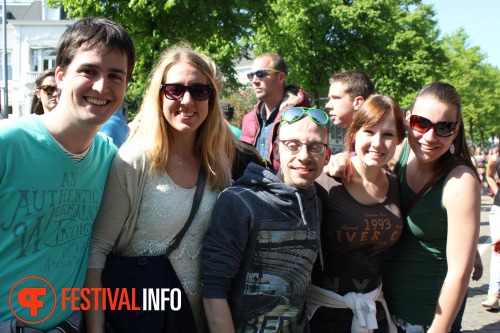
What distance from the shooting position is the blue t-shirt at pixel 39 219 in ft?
6.45

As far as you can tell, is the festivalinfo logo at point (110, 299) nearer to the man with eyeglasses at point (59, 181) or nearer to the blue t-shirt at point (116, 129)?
the man with eyeglasses at point (59, 181)

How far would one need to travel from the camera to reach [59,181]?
6.90 ft

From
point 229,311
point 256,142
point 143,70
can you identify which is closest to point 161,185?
point 229,311

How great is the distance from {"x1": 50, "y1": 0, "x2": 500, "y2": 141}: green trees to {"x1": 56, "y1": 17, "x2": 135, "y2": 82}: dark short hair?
639cm

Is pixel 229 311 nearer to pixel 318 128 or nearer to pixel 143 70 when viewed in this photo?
pixel 318 128

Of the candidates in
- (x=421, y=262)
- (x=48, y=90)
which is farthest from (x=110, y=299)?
(x=48, y=90)

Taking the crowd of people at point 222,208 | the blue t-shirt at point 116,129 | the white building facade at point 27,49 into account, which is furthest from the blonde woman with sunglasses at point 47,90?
the white building facade at point 27,49

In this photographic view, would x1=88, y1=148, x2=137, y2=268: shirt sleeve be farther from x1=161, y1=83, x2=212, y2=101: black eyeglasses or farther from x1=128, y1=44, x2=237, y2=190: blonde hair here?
x1=161, y1=83, x2=212, y2=101: black eyeglasses

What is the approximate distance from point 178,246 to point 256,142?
119 inches

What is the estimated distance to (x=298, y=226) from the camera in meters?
2.33

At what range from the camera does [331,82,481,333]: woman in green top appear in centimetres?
246

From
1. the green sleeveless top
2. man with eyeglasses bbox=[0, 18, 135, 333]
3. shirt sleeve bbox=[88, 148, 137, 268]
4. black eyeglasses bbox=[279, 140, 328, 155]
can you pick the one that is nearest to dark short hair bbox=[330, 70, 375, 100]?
the green sleeveless top

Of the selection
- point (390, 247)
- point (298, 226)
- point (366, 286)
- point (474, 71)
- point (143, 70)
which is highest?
point (474, 71)

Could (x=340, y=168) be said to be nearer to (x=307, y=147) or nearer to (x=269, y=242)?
(x=307, y=147)
